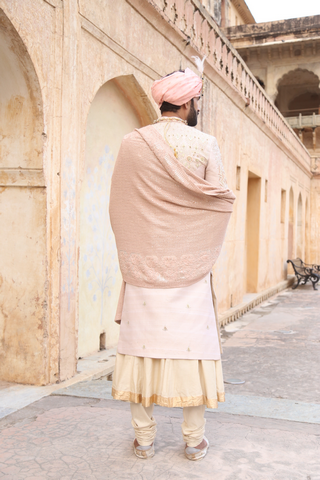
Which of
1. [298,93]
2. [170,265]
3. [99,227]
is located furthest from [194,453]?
[298,93]

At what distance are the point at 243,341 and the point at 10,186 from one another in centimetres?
343

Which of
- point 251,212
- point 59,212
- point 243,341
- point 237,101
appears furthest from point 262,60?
point 59,212

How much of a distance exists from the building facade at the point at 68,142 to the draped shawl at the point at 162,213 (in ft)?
4.26

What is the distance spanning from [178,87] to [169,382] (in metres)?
1.28

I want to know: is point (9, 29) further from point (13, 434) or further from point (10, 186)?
point (13, 434)

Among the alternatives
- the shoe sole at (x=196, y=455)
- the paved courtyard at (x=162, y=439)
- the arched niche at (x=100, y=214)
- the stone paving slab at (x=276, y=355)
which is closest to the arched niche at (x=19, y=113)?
the arched niche at (x=100, y=214)

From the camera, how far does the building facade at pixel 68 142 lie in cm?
351

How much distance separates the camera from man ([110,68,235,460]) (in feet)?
7.45

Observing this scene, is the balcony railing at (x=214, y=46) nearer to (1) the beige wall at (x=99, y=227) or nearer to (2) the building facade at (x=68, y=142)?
(2) the building facade at (x=68, y=142)

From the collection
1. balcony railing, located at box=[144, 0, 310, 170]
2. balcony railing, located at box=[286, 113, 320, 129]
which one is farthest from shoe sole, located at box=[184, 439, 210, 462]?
balcony railing, located at box=[286, 113, 320, 129]

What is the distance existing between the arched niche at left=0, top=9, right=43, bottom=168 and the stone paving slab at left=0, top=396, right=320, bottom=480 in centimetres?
162

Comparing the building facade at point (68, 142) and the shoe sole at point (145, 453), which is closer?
the shoe sole at point (145, 453)

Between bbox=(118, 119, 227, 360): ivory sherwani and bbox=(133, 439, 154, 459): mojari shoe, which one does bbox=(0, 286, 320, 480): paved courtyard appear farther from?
bbox=(118, 119, 227, 360): ivory sherwani

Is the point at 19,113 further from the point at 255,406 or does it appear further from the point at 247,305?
the point at 247,305
